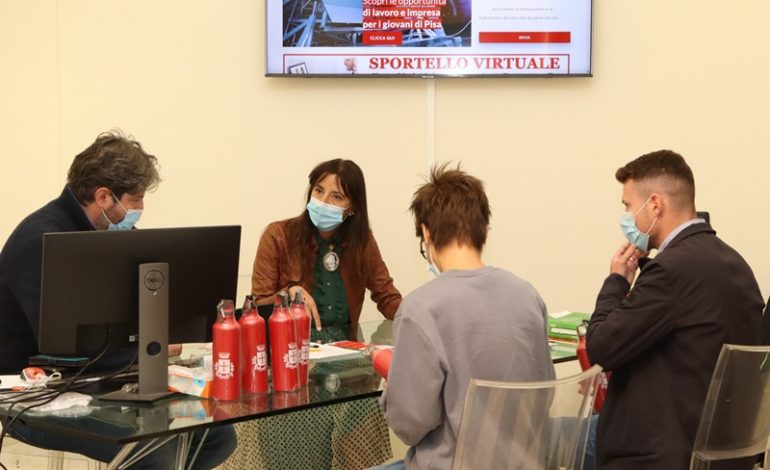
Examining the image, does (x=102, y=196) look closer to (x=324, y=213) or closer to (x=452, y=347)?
(x=324, y=213)

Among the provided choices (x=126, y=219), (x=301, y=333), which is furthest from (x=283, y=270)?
(x=301, y=333)

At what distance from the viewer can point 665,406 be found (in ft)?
7.77

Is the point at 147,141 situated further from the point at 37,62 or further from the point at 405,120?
the point at 405,120

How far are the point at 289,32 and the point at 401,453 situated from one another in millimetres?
2058

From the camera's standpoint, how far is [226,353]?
92.4 inches

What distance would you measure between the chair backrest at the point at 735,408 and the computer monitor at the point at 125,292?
137cm

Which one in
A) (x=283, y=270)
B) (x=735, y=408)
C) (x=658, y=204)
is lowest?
(x=735, y=408)

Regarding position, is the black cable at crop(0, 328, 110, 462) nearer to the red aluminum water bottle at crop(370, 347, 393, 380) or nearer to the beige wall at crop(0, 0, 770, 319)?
the red aluminum water bottle at crop(370, 347, 393, 380)

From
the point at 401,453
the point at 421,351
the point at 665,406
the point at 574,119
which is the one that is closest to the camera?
the point at 421,351

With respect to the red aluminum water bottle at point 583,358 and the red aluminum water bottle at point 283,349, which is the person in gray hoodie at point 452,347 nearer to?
the red aluminum water bottle at point 283,349

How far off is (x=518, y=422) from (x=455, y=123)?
2.82 metres

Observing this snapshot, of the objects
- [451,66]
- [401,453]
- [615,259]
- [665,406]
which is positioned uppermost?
[451,66]

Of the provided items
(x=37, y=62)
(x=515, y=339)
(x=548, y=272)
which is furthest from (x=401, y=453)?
(x=37, y=62)

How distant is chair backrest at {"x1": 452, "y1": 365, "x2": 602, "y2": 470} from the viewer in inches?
73.1
